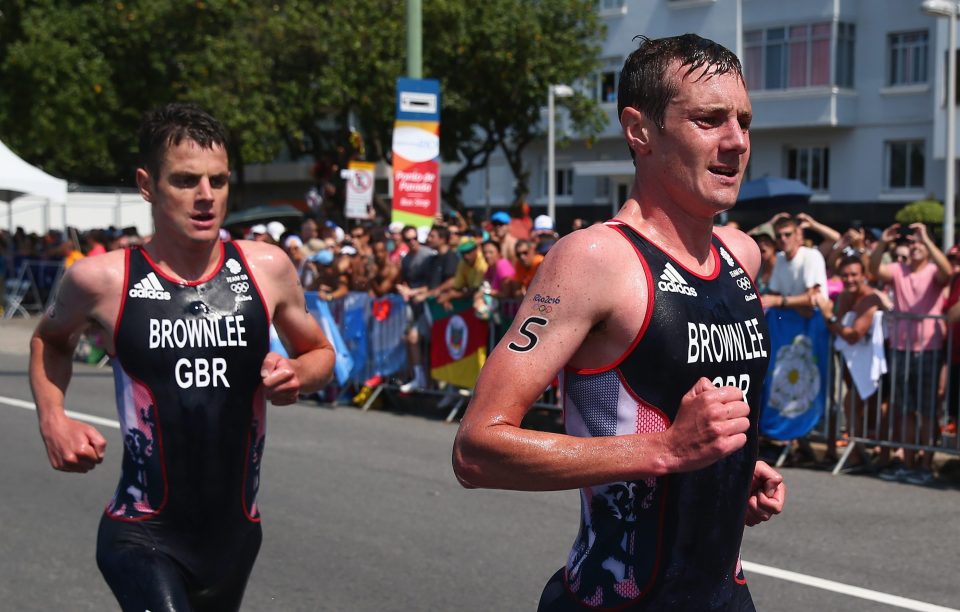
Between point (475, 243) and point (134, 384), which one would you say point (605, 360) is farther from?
point (475, 243)

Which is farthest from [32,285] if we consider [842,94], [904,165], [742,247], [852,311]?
[742,247]

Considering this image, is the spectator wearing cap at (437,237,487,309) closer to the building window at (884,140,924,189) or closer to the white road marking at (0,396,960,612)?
the white road marking at (0,396,960,612)

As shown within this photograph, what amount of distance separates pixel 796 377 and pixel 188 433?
6.75 metres

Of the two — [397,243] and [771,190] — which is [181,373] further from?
[771,190]

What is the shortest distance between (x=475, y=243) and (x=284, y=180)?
143 ft

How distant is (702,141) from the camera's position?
8.10 feet

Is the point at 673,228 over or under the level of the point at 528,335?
over

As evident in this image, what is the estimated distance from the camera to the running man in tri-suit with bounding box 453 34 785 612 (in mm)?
2354

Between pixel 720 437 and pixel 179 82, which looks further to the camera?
pixel 179 82

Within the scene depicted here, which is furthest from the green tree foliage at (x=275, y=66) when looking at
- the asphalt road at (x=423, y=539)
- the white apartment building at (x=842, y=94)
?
the asphalt road at (x=423, y=539)

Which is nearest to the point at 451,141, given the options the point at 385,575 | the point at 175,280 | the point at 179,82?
the point at 179,82

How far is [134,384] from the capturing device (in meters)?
3.65

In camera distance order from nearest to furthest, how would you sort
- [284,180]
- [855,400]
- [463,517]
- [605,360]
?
[605,360], [463,517], [855,400], [284,180]

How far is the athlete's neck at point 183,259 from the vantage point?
3775 mm
